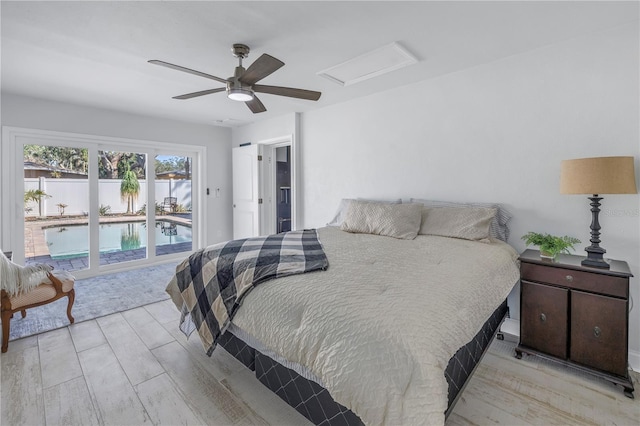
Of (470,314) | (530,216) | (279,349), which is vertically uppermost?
(530,216)

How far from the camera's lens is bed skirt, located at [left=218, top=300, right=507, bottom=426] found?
4.55 feet

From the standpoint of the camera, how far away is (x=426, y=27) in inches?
85.7

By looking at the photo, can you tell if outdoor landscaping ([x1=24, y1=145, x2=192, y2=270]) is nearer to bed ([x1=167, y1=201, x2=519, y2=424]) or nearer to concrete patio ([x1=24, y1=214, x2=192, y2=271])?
concrete patio ([x1=24, y1=214, x2=192, y2=271])

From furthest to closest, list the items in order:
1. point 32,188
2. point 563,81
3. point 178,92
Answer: point 32,188 → point 178,92 → point 563,81

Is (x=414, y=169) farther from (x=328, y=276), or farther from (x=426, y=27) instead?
(x=328, y=276)

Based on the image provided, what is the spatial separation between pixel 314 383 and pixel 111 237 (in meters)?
4.44

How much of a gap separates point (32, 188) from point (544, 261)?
5.55 metres

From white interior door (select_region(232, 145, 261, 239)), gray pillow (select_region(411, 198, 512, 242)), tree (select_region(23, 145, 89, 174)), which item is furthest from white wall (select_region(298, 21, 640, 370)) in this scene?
tree (select_region(23, 145, 89, 174))

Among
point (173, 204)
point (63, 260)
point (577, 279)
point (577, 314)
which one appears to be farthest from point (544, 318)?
point (63, 260)

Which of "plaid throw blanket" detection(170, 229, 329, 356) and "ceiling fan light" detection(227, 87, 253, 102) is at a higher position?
"ceiling fan light" detection(227, 87, 253, 102)

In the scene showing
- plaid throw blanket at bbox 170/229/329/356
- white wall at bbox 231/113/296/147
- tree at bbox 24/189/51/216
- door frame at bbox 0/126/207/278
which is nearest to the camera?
plaid throw blanket at bbox 170/229/329/356

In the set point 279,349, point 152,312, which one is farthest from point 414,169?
point 152,312

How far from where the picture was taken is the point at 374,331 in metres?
1.16

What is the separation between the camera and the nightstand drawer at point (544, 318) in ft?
6.89
